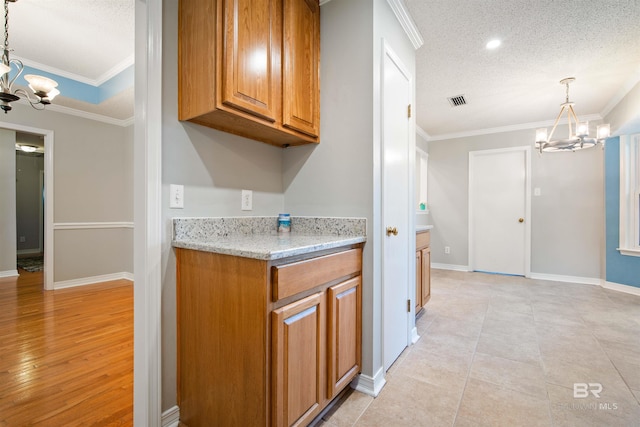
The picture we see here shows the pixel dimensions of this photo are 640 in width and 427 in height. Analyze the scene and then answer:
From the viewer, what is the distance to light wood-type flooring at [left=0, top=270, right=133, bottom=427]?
145cm

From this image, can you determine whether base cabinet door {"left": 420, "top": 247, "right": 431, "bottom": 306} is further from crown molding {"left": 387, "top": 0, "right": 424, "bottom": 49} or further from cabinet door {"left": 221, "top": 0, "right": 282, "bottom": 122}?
cabinet door {"left": 221, "top": 0, "right": 282, "bottom": 122}

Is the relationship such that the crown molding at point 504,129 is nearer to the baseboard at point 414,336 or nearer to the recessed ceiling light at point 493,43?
the recessed ceiling light at point 493,43

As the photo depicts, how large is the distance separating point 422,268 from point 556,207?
306 cm

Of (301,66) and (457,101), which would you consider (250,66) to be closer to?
(301,66)

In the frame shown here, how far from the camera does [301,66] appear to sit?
63.6 inches

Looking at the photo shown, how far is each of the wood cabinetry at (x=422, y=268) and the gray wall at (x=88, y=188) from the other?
4.21 metres

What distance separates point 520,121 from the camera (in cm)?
430

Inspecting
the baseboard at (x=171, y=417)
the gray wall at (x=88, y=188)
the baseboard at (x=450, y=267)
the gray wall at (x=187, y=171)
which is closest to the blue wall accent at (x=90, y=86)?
the gray wall at (x=88, y=188)

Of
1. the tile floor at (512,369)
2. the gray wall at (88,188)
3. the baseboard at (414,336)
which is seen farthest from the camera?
the gray wall at (88,188)

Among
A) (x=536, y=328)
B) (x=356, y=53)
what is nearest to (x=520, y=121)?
(x=536, y=328)

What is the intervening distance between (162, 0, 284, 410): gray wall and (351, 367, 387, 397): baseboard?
0.96 metres

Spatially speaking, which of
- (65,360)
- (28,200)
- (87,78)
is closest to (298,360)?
(65,360)

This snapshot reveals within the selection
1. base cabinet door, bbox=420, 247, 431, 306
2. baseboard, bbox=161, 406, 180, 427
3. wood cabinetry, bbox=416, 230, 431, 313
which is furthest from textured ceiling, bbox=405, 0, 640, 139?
baseboard, bbox=161, 406, 180, 427

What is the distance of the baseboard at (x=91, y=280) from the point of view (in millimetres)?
3793
